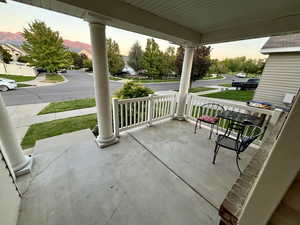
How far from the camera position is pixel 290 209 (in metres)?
0.56

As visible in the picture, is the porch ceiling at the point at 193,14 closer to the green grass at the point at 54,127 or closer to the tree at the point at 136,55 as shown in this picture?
the green grass at the point at 54,127

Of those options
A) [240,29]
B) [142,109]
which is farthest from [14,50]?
[240,29]

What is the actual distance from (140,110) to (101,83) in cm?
139

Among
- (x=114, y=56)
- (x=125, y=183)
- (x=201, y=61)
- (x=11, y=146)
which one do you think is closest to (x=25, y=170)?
(x=11, y=146)

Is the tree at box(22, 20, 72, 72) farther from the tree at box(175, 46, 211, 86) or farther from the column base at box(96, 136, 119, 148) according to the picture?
the column base at box(96, 136, 119, 148)

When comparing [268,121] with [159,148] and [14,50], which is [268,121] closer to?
[159,148]

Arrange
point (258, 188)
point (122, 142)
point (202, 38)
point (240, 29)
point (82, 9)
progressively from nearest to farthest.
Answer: point (258, 188) → point (82, 9) → point (240, 29) → point (122, 142) → point (202, 38)

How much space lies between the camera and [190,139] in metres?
3.08

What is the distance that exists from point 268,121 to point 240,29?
2039 mm

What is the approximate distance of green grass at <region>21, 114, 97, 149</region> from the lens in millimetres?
2895

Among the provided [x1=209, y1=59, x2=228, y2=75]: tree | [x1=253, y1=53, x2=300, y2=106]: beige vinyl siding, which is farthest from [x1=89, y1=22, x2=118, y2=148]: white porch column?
[x1=209, y1=59, x2=228, y2=75]: tree

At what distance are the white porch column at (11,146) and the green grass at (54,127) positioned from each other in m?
0.90

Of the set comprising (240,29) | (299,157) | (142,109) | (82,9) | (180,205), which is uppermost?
(240,29)

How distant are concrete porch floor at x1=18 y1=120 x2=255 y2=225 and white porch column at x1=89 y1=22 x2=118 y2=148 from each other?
0.27 meters
